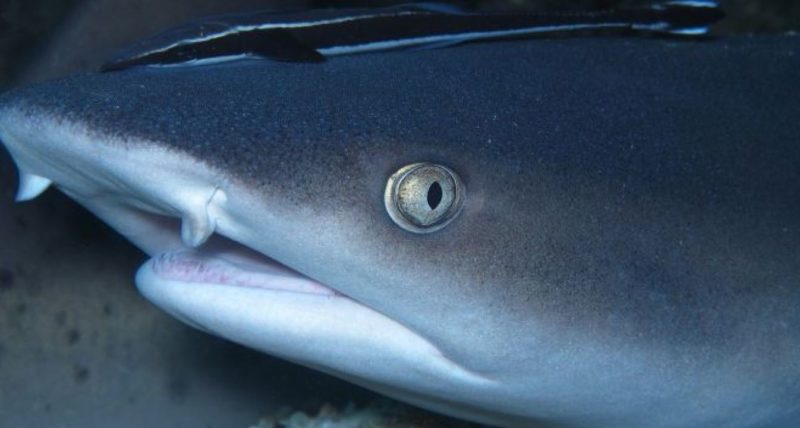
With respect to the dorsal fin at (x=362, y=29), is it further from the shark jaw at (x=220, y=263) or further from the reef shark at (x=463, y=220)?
the shark jaw at (x=220, y=263)

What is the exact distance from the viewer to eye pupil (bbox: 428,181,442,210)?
5.32 feet

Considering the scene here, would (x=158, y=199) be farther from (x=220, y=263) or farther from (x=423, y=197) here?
(x=423, y=197)

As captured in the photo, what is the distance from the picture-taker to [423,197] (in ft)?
5.24

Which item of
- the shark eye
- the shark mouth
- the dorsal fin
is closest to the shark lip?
the shark mouth

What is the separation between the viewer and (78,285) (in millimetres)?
2967

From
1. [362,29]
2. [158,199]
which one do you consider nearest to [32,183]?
[158,199]

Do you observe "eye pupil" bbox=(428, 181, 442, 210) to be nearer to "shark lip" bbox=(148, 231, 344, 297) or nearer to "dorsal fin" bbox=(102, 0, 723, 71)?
"shark lip" bbox=(148, 231, 344, 297)

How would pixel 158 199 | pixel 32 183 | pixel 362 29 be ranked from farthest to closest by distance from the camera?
pixel 362 29
pixel 32 183
pixel 158 199

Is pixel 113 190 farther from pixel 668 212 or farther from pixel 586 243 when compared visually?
pixel 668 212

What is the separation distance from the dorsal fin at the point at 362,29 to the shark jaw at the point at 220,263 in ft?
1.27

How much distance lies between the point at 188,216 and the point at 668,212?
1215mm

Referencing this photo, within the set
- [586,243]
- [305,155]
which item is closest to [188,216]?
[305,155]

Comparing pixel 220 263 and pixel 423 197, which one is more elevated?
pixel 423 197

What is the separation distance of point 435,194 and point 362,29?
702 millimetres
